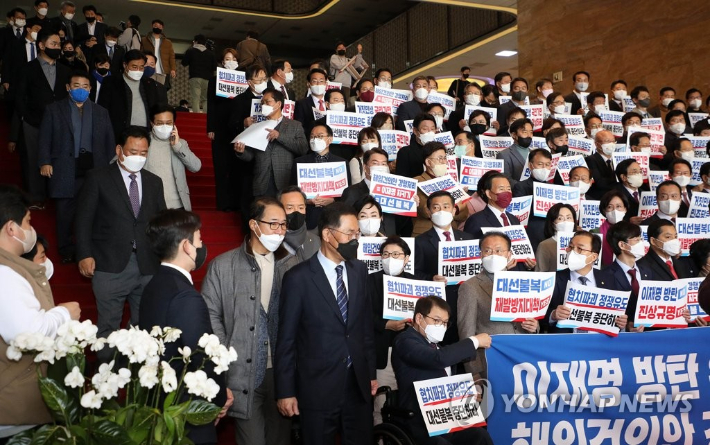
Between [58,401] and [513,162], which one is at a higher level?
[513,162]

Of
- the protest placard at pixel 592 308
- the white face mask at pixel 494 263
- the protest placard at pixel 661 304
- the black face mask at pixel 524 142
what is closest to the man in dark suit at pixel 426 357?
the white face mask at pixel 494 263

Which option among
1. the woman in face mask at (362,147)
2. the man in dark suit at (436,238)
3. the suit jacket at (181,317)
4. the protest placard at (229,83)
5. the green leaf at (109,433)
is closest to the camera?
the green leaf at (109,433)

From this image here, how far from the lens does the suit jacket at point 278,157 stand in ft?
22.9

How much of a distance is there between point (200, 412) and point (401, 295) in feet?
8.73

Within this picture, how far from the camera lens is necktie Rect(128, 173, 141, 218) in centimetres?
530

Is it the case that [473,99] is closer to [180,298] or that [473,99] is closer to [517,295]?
[517,295]

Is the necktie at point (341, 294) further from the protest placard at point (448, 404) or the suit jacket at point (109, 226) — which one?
the suit jacket at point (109, 226)

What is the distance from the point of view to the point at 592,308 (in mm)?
5066

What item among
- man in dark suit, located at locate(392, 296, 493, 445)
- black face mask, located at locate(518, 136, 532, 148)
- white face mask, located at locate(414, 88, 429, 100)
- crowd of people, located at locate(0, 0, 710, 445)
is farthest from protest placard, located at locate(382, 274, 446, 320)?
white face mask, located at locate(414, 88, 429, 100)

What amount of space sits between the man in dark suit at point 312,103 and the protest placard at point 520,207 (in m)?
2.66

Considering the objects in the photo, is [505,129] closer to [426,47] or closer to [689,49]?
[689,49]

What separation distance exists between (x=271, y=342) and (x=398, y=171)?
12.5 feet

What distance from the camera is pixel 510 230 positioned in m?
6.11

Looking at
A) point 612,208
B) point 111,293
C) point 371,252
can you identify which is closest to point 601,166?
point 612,208
